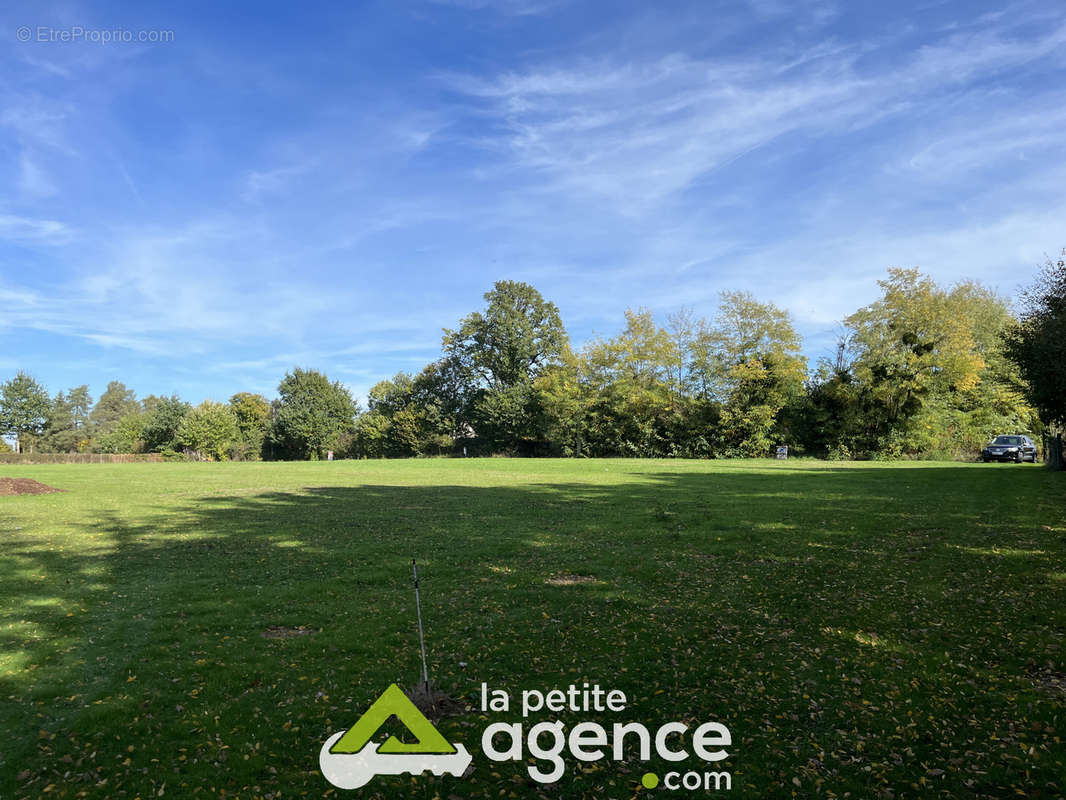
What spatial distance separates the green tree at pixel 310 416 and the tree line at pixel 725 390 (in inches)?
14.9

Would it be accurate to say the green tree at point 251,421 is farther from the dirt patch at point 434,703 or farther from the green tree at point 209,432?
the dirt patch at point 434,703

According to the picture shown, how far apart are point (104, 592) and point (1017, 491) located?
27.2 metres

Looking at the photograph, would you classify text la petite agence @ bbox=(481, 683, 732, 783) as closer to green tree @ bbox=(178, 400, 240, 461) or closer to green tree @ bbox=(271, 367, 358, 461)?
green tree @ bbox=(271, 367, 358, 461)

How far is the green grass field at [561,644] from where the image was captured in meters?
5.05

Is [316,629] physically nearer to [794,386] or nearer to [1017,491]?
[1017,491]

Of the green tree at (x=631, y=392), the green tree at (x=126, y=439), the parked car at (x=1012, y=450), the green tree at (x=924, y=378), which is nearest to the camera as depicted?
the parked car at (x=1012, y=450)

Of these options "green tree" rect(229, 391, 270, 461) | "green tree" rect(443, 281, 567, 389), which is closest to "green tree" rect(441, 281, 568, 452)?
"green tree" rect(443, 281, 567, 389)

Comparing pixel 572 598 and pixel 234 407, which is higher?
pixel 234 407

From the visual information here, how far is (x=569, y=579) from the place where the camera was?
10.6 meters

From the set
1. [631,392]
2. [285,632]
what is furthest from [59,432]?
[285,632]

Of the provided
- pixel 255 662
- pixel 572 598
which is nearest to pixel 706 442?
pixel 572 598

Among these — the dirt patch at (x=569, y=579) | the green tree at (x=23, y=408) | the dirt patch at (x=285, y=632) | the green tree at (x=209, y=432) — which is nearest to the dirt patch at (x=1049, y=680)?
the dirt patch at (x=569, y=579)

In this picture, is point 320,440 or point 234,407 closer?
point 320,440

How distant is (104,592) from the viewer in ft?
33.2
